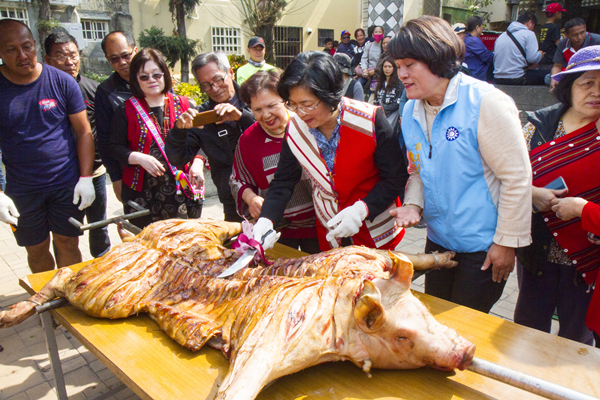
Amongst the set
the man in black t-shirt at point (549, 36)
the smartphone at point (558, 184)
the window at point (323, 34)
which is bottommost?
the smartphone at point (558, 184)

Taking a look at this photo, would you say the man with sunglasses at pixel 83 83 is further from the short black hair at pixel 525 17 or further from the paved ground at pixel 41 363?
the short black hair at pixel 525 17

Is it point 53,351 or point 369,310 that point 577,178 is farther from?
point 53,351

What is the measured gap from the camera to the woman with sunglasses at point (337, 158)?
2.16m

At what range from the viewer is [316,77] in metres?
2.11

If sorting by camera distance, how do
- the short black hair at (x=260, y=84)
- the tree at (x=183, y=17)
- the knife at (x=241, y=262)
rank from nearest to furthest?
the knife at (x=241, y=262)
the short black hair at (x=260, y=84)
the tree at (x=183, y=17)

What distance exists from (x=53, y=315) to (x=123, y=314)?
0.50 m

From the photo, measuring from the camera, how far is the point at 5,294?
4180mm

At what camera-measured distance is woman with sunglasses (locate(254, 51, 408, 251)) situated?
7.08 feet

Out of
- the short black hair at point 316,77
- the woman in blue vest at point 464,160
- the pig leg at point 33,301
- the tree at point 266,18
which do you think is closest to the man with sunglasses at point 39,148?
the pig leg at point 33,301

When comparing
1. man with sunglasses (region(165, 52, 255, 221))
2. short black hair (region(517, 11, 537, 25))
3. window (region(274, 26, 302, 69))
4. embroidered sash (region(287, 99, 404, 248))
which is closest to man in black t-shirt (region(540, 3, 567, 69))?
short black hair (region(517, 11, 537, 25))

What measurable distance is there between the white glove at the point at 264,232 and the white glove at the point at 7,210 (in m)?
2.01

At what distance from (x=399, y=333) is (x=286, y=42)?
21.5 m

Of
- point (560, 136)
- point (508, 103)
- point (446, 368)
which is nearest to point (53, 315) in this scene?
point (446, 368)

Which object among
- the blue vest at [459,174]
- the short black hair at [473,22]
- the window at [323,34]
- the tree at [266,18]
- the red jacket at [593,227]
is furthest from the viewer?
the window at [323,34]
